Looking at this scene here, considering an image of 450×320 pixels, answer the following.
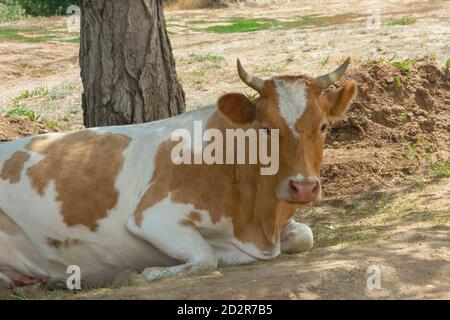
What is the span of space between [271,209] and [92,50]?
3.02 metres

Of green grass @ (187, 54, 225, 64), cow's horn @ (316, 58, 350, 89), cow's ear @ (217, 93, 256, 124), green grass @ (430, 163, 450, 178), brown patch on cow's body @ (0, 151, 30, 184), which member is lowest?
green grass @ (430, 163, 450, 178)

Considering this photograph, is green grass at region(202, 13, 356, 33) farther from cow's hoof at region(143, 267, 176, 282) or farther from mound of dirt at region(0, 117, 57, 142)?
cow's hoof at region(143, 267, 176, 282)

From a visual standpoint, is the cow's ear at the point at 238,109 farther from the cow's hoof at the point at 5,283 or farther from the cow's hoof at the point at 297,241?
the cow's hoof at the point at 5,283

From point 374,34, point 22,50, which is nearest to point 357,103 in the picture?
point 374,34

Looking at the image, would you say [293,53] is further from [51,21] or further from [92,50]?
[51,21]


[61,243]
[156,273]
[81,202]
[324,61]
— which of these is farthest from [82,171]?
[324,61]

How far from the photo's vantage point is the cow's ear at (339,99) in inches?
296

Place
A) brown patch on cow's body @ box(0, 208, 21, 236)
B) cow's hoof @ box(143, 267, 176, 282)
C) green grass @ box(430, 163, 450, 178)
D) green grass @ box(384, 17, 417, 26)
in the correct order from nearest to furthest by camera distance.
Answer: cow's hoof @ box(143, 267, 176, 282) → brown patch on cow's body @ box(0, 208, 21, 236) → green grass @ box(430, 163, 450, 178) → green grass @ box(384, 17, 417, 26)

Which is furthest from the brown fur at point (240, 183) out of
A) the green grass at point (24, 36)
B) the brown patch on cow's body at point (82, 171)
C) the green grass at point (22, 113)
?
the green grass at point (24, 36)

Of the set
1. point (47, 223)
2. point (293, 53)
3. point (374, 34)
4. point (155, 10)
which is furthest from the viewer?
point (374, 34)

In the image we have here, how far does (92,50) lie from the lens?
9.56 metres

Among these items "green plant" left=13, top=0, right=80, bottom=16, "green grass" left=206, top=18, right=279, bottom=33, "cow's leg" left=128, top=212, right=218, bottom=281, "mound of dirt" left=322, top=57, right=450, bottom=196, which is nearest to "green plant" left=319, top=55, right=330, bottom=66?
"mound of dirt" left=322, top=57, right=450, bottom=196

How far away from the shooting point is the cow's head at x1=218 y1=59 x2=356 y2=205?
6883mm

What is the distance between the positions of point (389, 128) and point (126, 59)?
350 centimetres
